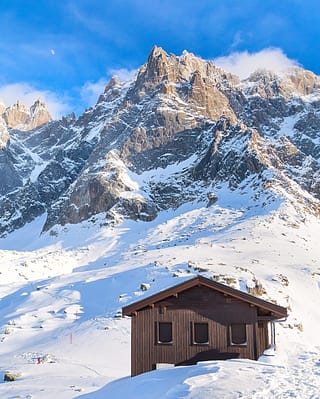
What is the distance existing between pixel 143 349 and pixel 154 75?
519 feet

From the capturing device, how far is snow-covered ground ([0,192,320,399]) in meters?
14.6

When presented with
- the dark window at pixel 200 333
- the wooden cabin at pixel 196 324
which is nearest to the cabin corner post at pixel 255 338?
the wooden cabin at pixel 196 324

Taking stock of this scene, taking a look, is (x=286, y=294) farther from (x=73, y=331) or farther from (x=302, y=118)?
(x=302, y=118)

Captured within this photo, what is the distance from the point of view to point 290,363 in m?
17.5

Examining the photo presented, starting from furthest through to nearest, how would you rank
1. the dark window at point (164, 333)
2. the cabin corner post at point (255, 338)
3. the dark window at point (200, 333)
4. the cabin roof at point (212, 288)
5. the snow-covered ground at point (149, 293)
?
the dark window at point (164, 333) < the dark window at point (200, 333) < the cabin roof at point (212, 288) < the cabin corner post at point (255, 338) < the snow-covered ground at point (149, 293)

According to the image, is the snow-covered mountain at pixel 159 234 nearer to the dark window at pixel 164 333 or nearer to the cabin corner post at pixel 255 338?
the cabin corner post at pixel 255 338

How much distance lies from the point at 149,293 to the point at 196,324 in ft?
77.7

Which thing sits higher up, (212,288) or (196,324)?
(212,288)

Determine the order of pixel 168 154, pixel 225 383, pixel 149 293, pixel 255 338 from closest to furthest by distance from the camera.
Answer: pixel 225 383
pixel 255 338
pixel 149 293
pixel 168 154

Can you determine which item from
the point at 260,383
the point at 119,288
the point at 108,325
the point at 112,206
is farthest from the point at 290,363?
the point at 112,206

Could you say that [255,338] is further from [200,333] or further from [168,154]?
[168,154]

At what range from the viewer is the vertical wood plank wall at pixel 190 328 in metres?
18.9

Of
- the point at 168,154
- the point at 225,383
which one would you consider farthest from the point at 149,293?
the point at 168,154

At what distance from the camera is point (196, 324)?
1930 centimetres
